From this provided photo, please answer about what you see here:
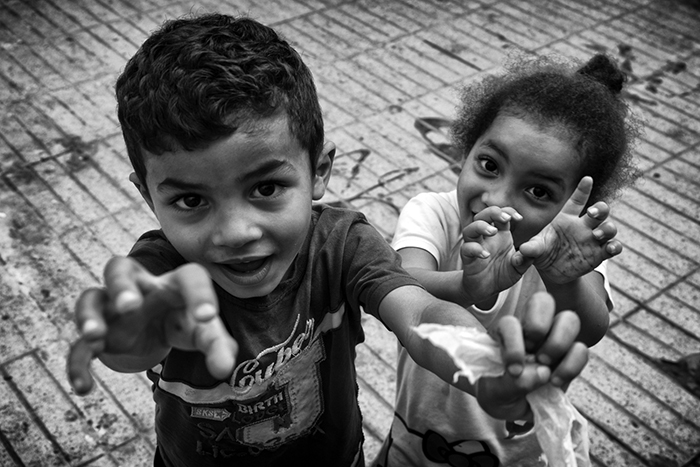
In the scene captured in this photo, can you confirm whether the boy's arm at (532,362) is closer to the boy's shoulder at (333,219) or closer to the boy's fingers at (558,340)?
the boy's fingers at (558,340)

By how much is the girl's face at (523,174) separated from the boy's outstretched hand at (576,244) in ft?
0.79

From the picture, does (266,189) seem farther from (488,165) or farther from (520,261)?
(488,165)

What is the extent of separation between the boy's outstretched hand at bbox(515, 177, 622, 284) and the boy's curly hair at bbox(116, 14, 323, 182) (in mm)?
548

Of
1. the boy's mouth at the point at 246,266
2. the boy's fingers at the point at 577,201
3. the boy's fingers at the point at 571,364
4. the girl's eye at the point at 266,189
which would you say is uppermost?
the boy's fingers at the point at 571,364

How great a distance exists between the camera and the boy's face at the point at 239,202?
54.6 inches

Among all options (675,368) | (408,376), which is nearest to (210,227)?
(408,376)

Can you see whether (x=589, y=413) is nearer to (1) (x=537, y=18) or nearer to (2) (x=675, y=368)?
(2) (x=675, y=368)

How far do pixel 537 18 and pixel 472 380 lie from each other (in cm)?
496

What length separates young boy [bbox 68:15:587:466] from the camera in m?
1.28

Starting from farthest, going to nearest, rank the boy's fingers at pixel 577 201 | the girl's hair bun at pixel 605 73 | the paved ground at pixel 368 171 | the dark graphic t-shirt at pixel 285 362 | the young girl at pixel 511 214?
the paved ground at pixel 368 171 → the girl's hair bun at pixel 605 73 → the young girl at pixel 511 214 → the boy's fingers at pixel 577 201 → the dark graphic t-shirt at pixel 285 362

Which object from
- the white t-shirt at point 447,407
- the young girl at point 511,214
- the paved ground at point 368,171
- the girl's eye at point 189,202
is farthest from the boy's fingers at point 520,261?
the paved ground at point 368,171

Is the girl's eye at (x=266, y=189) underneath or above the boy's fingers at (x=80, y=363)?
underneath

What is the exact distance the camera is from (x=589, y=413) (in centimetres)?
290

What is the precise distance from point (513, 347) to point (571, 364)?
0.32ft
